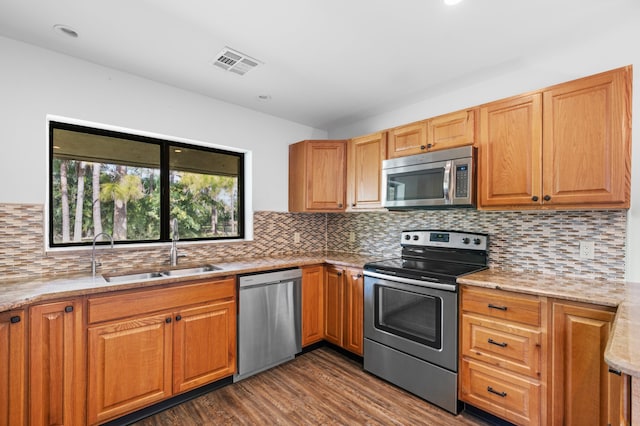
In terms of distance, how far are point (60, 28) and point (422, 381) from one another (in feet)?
11.4

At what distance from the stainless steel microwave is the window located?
65.8 inches

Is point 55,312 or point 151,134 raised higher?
point 151,134

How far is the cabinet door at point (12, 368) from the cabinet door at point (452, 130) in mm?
2977

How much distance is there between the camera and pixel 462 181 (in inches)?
90.4

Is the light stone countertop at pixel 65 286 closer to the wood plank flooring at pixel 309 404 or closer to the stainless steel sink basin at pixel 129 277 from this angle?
the stainless steel sink basin at pixel 129 277

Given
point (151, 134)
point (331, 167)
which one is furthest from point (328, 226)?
point (151, 134)

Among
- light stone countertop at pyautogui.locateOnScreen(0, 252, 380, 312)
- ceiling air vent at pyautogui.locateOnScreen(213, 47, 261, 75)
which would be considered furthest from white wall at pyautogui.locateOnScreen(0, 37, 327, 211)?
ceiling air vent at pyautogui.locateOnScreen(213, 47, 261, 75)

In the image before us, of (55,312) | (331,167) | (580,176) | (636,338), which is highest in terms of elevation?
(331,167)

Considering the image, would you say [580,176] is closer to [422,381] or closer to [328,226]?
[422,381]

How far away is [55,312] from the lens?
1.73m

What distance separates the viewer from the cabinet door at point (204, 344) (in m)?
2.21

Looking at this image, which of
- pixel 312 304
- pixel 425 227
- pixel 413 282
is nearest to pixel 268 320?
pixel 312 304

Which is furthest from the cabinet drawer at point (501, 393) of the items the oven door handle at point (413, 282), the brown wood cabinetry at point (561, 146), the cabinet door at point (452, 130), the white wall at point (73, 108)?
the white wall at point (73, 108)

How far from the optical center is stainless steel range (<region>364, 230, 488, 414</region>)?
217 cm
